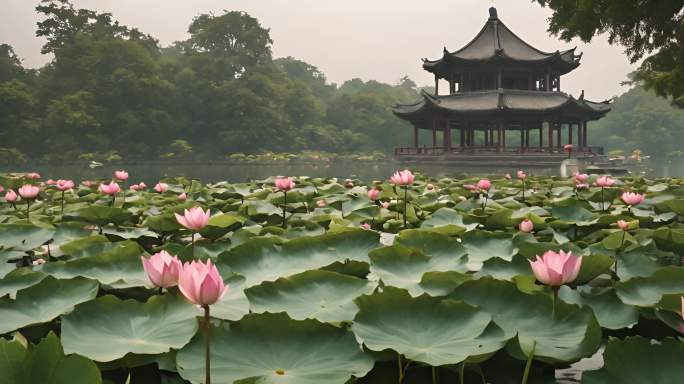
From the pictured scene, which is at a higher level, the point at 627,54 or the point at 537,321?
the point at 627,54

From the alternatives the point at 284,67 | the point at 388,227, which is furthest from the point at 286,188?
the point at 284,67

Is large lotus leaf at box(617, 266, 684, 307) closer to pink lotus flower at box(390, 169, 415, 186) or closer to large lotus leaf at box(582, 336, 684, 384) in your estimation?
large lotus leaf at box(582, 336, 684, 384)

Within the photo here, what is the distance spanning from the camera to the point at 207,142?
1222 inches

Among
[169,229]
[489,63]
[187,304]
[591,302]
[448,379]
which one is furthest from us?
[489,63]

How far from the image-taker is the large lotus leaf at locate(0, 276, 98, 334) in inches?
41.4

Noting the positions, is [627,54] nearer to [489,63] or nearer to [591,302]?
[591,302]

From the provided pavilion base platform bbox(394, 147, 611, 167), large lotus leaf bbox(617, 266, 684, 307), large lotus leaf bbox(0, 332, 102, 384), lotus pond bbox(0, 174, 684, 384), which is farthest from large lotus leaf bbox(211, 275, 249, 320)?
pavilion base platform bbox(394, 147, 611, 167)

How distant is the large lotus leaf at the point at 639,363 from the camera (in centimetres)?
82

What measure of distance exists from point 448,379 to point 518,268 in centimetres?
57

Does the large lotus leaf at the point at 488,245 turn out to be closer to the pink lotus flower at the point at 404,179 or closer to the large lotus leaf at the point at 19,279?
the pink lotus flower at the point at 404,179

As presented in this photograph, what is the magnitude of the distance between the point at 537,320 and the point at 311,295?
1.61 feet

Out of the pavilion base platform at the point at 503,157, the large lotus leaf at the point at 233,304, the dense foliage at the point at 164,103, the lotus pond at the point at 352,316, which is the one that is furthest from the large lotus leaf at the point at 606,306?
the dense foliage at the point at 164,103

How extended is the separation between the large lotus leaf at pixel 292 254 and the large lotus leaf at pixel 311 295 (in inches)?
7.9

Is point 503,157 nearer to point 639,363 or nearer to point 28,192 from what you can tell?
point 28,192
